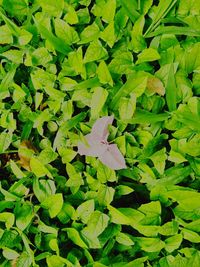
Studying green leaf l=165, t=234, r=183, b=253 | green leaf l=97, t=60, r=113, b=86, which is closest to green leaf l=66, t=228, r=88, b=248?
green leaf l=165, t=234, r=183, b=253

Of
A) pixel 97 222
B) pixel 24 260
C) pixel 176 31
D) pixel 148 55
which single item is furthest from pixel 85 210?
pixel 176 31

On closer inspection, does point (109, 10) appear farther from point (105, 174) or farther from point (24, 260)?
point (24, 260)

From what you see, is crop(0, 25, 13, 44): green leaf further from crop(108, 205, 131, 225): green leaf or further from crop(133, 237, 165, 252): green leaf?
crop(133, 237, 165, 252): green leaf

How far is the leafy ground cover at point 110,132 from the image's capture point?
1710mm

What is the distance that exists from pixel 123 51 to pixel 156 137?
0.32 m

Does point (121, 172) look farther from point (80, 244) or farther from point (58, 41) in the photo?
point (58, 41)

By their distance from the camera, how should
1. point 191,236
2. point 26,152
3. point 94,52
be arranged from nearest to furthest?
1. point 191,236
2. point 94,52
3. point 26,152

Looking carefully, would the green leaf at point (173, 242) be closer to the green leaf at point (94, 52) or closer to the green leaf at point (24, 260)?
the green leaf at point (24, 260)

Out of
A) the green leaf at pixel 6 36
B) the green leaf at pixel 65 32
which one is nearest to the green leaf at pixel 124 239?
the green leaf at pixel 65 32

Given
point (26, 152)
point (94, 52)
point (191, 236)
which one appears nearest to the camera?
point (191, 236)

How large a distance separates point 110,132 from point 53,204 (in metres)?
0.31

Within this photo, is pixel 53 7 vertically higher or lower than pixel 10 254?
higher

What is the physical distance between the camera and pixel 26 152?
188 centimetres

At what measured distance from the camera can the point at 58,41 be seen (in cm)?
182
